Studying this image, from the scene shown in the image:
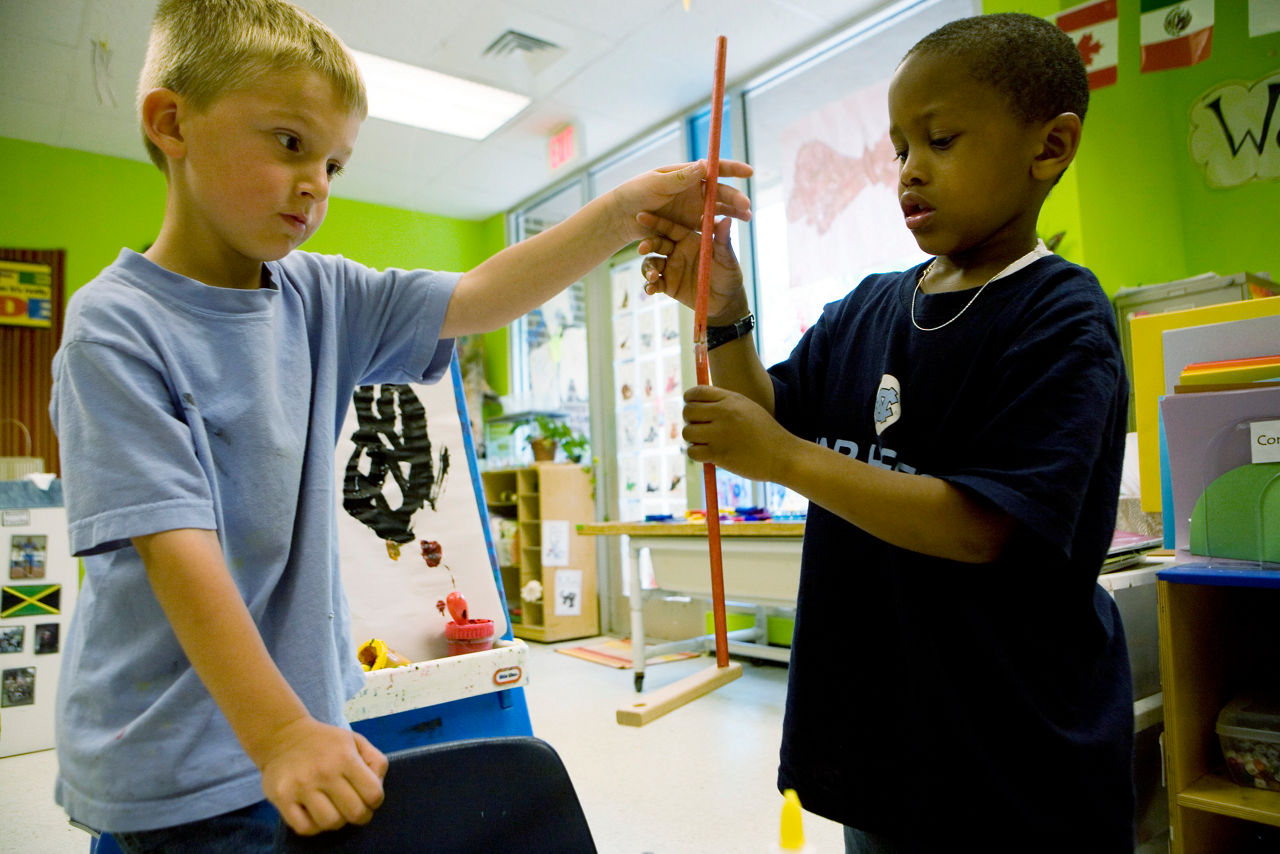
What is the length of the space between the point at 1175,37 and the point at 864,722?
8.39 feet

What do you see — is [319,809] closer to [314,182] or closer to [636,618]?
[314,182]

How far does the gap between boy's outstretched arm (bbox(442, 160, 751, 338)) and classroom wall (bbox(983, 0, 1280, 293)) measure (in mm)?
2566

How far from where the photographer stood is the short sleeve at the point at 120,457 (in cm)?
61

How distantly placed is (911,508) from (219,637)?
55cm

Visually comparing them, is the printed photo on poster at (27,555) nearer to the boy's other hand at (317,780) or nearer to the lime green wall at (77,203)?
the lime green wall at (77,203)

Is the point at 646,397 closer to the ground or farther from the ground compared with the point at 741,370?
farther from the ground

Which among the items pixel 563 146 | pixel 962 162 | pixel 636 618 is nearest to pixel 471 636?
pixel 962 162

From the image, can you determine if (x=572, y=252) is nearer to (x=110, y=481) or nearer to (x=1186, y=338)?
(x=110, y=481)

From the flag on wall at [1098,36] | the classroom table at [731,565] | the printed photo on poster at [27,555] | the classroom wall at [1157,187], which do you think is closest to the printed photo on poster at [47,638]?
the printed photo on poster at [27,555]

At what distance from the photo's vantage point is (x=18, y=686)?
322 cm

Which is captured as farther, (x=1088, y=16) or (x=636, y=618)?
(x=636, y=618)

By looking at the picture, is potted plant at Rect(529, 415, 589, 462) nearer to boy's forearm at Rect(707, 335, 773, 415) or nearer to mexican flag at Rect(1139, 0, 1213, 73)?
mexican flag at Rect(1139, 0, 1213, 73)

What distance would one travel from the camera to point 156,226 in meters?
5.13

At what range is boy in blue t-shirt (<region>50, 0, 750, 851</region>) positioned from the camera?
0.60m
